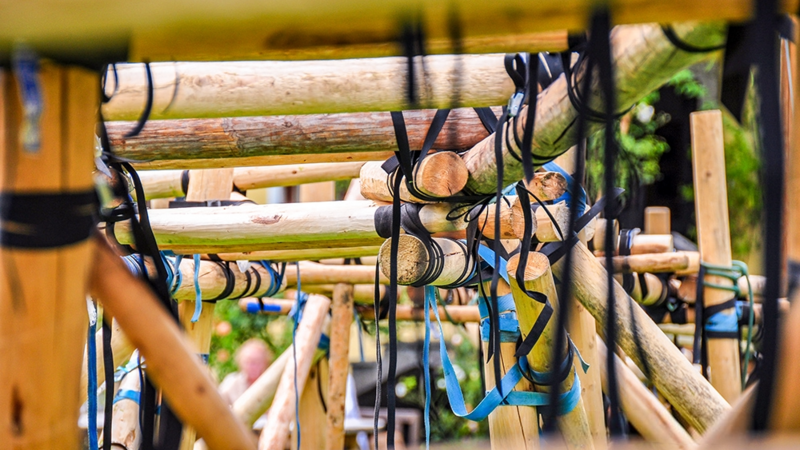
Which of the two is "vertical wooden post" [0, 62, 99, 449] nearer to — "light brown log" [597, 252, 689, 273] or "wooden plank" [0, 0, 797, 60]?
"wooden plank" [0, 0, 797, 60]

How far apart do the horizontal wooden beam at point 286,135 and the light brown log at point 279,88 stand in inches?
12.3

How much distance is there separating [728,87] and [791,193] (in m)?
0.17

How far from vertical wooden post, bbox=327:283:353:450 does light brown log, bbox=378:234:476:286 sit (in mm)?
1640

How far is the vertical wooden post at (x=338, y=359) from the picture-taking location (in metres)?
3.21

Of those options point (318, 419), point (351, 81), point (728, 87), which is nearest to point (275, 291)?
point (318, 419)

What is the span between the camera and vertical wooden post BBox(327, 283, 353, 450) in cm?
321

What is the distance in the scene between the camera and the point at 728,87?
0.75 metres

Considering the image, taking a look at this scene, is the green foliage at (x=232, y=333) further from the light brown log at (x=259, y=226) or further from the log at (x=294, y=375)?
the light brown log at (x=259, y=226)

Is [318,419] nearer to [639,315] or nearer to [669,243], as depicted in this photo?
[669,243]

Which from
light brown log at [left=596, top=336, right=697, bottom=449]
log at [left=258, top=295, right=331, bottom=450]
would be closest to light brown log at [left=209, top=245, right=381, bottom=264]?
log at [left=258, top=295, right=331, bottom=450]

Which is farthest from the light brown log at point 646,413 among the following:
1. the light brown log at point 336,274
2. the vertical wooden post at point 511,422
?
the light brown log at point 336,274

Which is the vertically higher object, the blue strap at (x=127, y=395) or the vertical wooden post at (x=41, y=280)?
the vertical wooden post at (x=41, y=280)

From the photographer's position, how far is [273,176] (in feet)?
9.03

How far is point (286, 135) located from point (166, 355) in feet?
2.44
